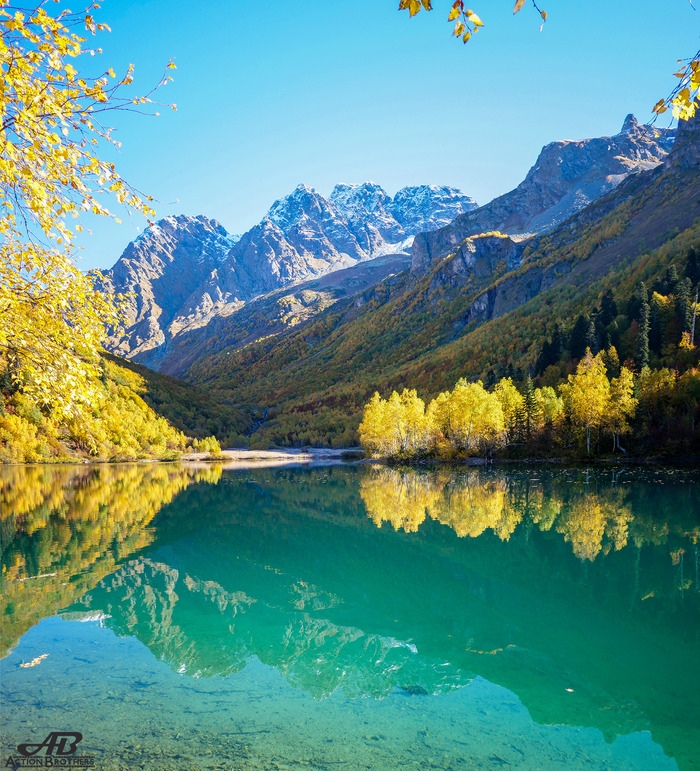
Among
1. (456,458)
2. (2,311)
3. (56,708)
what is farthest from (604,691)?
(456,458)

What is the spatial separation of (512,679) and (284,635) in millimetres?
5958

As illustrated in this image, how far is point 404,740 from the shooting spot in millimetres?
7910

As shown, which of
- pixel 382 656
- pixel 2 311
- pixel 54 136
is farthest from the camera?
pixel 382 656

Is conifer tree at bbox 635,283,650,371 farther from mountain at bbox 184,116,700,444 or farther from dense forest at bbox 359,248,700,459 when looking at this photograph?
mountain at bbox 184,116,700,444

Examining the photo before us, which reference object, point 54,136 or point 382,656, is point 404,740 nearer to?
point 382,656

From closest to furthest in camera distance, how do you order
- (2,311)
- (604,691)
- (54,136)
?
(54,136) < (2,311) < (604,691)

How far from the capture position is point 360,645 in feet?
39.8

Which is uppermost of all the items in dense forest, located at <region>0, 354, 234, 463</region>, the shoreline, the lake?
dense forest, located at <region>0, 354, 234, 463</region>

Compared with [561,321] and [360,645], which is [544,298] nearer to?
[561,321]

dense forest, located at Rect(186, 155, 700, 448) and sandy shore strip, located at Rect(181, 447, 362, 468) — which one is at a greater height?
dense forest, located at Rect(186, 155, 700, 448)

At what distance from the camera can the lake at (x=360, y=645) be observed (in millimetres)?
A: 7832

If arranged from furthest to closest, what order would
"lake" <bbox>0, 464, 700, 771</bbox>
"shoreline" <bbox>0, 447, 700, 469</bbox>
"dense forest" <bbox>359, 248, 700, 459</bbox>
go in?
"shoreline" <bbox>0, 447, 700, 469</bbox>, "dense forest" <bbox>359, 248, 700, 459</bbox>, "lake" <bbox>0, 464, 700, 771</bbox>

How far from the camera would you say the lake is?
7.83 meters

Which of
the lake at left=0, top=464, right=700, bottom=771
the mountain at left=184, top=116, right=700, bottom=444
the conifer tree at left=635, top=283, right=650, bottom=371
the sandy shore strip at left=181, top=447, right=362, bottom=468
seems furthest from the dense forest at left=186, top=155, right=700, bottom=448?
the lake at left=0, top=464, right=700, bottom=771
